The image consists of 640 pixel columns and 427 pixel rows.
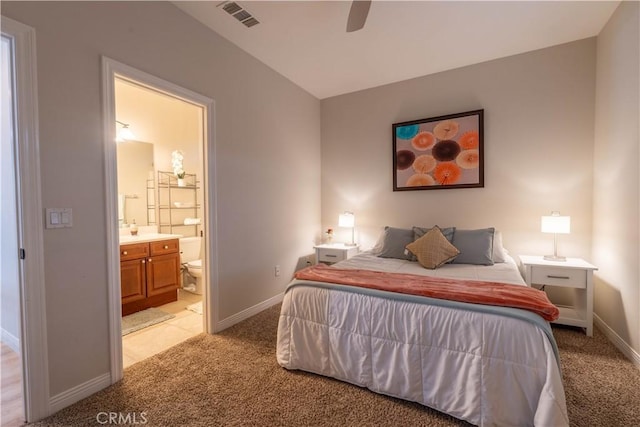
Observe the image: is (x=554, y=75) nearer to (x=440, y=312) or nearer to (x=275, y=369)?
(x=440, y=312)

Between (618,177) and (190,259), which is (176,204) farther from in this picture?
(618,177)

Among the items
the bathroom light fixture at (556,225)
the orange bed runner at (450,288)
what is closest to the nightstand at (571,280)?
the bathroom light fixture at (556,225)

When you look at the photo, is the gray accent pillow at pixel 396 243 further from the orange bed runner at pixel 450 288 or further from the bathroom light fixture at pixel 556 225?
the bathroom light fixture at pixel 556 225

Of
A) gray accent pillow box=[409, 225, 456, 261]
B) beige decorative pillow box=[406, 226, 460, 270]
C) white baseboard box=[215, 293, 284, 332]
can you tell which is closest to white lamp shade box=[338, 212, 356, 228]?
gray accent pillow box=[409, 225, 456, 261]

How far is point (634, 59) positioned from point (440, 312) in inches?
93.4

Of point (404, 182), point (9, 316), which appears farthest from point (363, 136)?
point (9, 316)

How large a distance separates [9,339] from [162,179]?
2.36 meters

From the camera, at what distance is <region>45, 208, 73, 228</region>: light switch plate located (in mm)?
1596

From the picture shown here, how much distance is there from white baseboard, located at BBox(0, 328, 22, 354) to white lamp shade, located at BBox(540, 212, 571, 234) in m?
4.62

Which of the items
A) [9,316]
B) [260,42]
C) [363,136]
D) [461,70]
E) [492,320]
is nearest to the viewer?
[492,320]

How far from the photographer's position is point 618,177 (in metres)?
2.31

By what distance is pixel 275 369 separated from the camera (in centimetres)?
204

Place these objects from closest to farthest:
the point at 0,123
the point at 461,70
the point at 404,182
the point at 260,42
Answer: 1. the point at 0,123
2. the point at 260,42
3. the point at 461,70
4. the point at 404,182

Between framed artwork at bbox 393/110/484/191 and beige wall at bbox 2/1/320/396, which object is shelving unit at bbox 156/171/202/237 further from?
framed artwork at bbox 393/110/484/191
